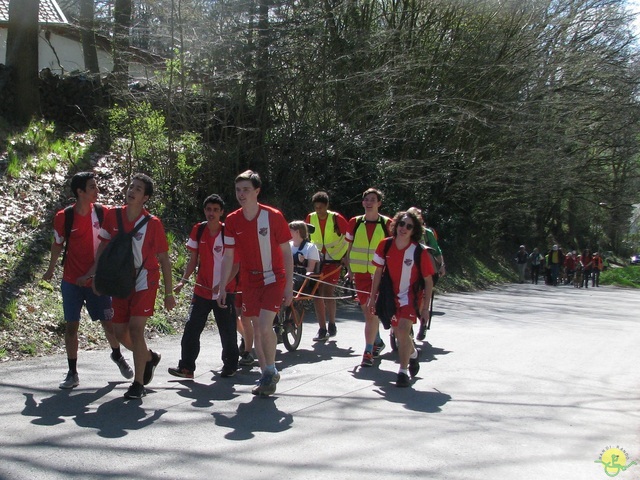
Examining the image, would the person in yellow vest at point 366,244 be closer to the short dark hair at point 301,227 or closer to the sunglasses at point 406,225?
the short dark hair at point 301,227

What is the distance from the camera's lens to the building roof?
2859cm

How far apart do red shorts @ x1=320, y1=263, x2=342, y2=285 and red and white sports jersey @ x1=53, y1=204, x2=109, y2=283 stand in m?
4.28

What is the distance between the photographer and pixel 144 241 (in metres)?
6.95

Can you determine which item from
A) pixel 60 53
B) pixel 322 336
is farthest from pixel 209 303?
pixel 60 53

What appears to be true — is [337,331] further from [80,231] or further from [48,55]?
[48,55]

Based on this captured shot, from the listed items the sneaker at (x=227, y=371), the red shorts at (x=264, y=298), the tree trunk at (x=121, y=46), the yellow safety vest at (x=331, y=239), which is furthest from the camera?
the tree trunk at (x=121, y=46)

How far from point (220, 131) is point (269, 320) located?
1095 centimetres

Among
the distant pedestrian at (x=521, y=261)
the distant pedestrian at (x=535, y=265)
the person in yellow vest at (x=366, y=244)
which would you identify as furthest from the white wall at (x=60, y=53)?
the person in yellow vest at (x=366, y=244)

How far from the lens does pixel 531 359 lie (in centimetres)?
1013

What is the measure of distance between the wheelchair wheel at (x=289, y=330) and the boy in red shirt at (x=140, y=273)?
293 cm

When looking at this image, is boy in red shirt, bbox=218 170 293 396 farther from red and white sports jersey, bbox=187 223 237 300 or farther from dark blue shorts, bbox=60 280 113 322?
dark blue shorts, bbox=60 280 113 322

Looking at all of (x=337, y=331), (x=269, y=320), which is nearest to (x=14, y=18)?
(x=337, y=331)

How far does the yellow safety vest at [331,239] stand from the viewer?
1117 cm

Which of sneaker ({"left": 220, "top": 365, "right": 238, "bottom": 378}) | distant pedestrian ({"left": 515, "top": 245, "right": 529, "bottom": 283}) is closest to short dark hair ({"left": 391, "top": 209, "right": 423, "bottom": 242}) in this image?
sneaker ({"left": 220, "top": 365, "right": 238, "bottom": 378})
